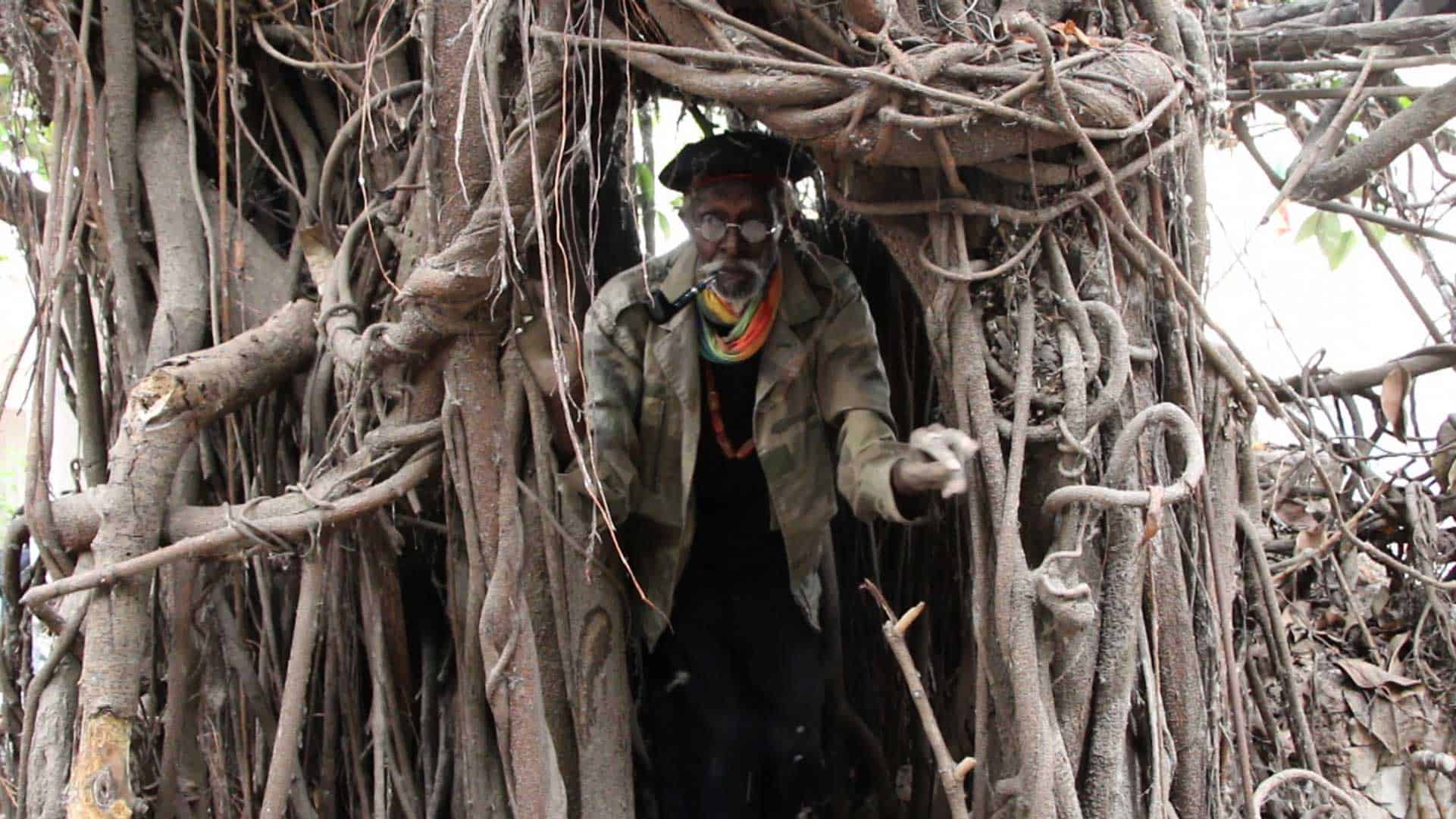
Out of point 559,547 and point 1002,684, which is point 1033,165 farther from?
point 559,547

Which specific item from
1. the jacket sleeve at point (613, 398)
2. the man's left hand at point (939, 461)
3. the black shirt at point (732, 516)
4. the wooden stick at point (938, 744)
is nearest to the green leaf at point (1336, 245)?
the black shirt at point (732, 516)

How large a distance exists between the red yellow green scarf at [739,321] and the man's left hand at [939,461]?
434 mm

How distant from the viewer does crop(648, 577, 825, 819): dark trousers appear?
8.11ft

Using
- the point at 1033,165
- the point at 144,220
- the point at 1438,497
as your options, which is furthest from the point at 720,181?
the point at 1438,497

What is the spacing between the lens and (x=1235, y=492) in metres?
2.17

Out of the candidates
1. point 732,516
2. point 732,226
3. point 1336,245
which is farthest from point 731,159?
point 1336,245

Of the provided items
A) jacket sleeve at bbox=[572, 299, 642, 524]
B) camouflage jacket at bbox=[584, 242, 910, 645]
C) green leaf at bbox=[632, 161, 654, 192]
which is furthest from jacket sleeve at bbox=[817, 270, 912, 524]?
green leaf at bbox=[632, 161, 654, 192]

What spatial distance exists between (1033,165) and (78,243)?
184 centimetres

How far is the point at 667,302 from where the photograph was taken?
2258mm

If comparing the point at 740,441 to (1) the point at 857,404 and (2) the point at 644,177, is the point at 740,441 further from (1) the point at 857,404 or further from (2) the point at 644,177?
(2) the point at 644,177

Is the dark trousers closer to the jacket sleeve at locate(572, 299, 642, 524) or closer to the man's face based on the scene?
the jacket sleeve at locate(572, 299, 642, 524)

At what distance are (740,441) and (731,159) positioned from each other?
1.68ft

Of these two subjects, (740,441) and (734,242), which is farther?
(740,441)

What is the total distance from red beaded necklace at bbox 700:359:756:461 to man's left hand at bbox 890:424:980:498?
0.49 metres
